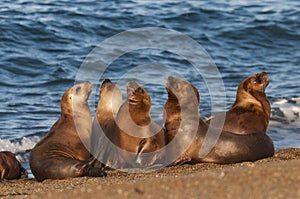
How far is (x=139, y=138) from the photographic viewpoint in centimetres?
859

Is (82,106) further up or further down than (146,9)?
further up

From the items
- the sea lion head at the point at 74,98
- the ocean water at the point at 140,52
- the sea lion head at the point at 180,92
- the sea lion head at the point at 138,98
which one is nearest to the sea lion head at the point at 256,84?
the sea lion head at the point at 180,92

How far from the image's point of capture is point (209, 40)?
1920cm

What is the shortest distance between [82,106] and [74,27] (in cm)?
1018

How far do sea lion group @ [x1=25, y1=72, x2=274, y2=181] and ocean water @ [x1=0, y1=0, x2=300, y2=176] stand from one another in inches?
67.7

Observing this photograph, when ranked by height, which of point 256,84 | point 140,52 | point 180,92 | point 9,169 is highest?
point 180,92

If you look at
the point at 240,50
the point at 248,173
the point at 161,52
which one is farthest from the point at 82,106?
the point at 240,50

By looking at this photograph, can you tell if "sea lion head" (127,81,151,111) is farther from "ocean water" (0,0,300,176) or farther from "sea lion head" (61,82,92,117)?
"ocean water" (0,0,300,176)

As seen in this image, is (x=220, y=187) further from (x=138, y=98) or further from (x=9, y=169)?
(x=9, y=169)

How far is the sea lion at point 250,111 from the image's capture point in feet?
29.8

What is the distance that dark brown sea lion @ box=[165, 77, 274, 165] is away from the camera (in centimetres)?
840

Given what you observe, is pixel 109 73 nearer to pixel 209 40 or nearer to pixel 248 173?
pixel 209 40

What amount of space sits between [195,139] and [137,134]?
0.67 m

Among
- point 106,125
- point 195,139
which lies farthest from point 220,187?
point 106,125
